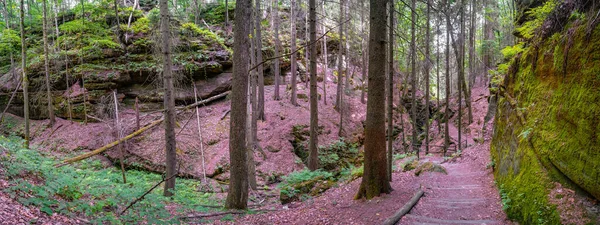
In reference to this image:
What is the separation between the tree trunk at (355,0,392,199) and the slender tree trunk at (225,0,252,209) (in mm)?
2969

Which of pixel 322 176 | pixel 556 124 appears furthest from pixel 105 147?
pixel 556 124

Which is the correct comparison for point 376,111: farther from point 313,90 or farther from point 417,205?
point 313,90

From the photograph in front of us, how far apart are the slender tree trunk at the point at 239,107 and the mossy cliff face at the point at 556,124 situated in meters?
5.69

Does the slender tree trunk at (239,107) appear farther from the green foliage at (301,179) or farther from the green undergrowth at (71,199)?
the green foliage at (301,179)

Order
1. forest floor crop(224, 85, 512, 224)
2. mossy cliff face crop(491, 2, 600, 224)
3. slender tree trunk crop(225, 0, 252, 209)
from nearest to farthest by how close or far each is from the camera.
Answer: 1. mossy cliff face crop(491, 2, 600, 224)
2. forest floor crop(224, 85, 512, 224)
3. slender tree trunk crop(225, 0, 252, 209)

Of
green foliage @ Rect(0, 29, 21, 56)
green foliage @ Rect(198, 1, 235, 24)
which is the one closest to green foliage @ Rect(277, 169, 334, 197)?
green foliage @ Rect(198, 1, 235, 24)

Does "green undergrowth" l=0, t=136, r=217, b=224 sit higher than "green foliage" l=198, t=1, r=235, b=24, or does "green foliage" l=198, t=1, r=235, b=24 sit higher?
"green foliage" l=198, t=1, r=235, b=24

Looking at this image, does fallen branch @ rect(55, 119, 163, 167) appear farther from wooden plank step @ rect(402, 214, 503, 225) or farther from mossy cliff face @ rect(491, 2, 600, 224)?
mossy cliff face @ rect(491, 2, 600, 224)

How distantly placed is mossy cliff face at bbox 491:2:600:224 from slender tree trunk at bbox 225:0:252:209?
18.7ft

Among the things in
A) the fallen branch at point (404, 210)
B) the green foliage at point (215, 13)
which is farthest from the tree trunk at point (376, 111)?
the green foliage at point (215, 13)

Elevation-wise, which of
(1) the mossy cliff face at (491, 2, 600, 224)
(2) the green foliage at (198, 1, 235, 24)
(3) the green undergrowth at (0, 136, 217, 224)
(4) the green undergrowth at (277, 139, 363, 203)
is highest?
(2) the green foliage at (198, 1, 235, 24)

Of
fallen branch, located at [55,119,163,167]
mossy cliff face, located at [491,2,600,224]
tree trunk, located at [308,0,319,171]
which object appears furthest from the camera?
fallen branch, located at [55,119,163,167]

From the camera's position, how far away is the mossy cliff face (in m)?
4.17

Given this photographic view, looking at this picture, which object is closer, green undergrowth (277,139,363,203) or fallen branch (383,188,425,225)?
fallen branch (383,188,425,225)
